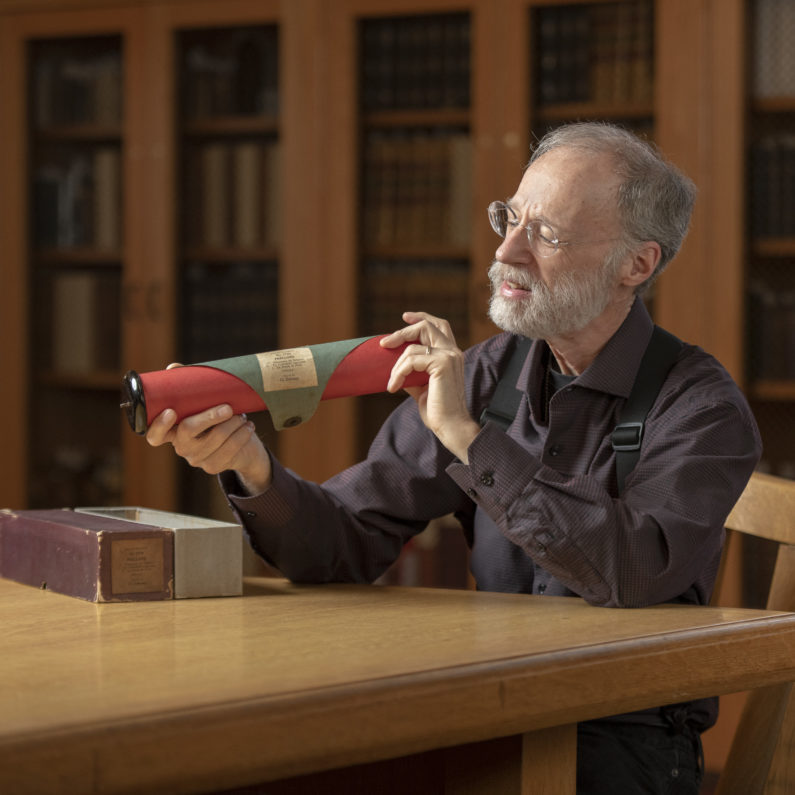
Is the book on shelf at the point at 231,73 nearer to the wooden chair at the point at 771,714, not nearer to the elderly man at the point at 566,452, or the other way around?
the elderly man at the point at 566,452

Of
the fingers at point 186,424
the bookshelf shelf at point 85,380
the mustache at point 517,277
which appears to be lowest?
the bookshelf shelf at point 85,380

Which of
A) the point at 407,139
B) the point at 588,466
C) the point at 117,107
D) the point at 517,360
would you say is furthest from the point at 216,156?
the point at 588,466

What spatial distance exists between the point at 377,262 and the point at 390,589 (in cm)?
200

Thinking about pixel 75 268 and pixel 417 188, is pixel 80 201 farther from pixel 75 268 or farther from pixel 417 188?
pixel 417 188

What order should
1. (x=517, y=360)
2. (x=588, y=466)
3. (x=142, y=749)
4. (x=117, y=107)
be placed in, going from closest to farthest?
(x=142, y=749)
(x=588, y=466)
(x=517, y=360)
(x=117, y=107)

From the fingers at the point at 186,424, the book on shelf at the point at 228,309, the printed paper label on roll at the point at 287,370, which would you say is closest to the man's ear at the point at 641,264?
the printed paper label on roll at the point at 287,370

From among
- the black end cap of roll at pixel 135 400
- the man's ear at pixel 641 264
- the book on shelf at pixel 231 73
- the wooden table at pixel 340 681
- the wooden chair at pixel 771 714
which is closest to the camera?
the wooden table at pixel 340 681

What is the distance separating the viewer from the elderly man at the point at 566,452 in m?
1.30

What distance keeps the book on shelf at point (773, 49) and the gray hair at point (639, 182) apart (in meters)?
1.48

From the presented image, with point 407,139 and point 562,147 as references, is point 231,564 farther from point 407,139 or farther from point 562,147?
point 407,139

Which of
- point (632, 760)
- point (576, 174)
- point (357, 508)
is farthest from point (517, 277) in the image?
point (632, 760)

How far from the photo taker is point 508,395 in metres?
1.63

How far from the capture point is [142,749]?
0.80 metres

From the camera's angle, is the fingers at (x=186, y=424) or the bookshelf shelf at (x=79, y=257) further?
the bookshelf shelf at (x=79, y=257)
